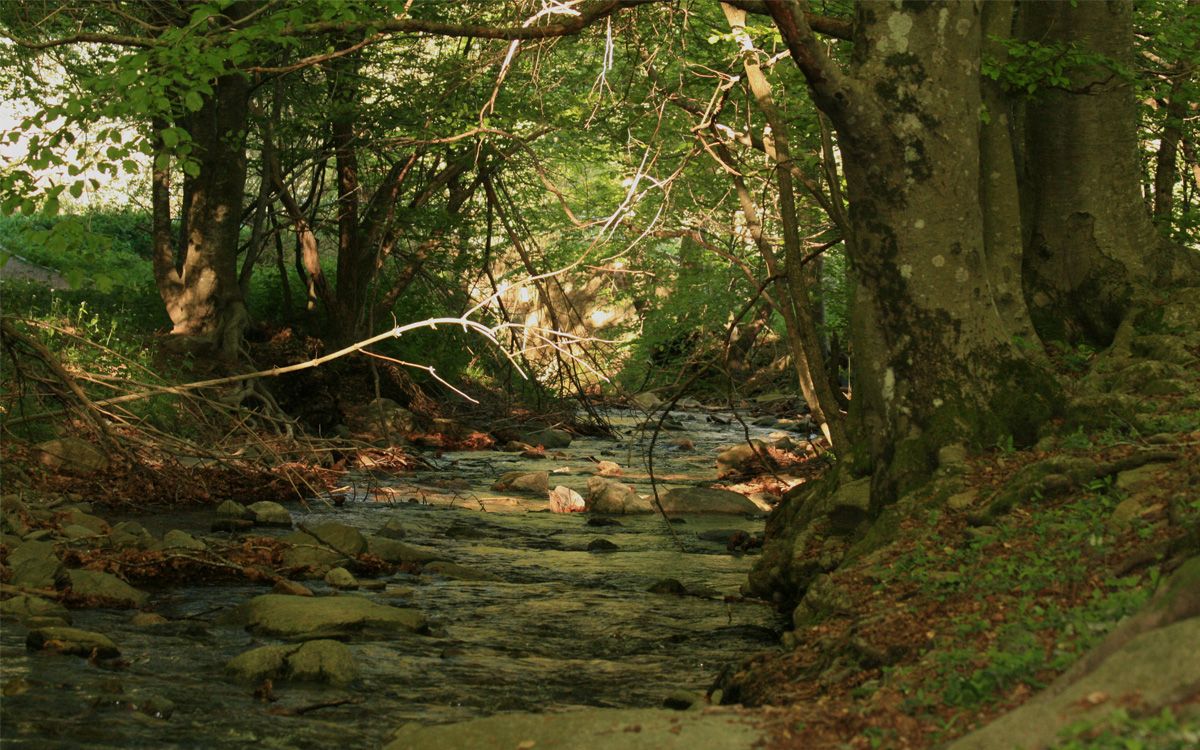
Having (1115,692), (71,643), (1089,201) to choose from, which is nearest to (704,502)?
(1089,201)

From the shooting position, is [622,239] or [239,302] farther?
[622,239]

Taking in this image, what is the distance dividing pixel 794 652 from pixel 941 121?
3.09m

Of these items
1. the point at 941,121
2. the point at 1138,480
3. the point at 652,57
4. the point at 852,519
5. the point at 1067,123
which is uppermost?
the point at 652,57

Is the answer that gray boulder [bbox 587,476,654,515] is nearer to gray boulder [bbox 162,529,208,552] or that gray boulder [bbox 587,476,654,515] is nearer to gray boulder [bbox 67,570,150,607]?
gray boulder [bbox 162,529,208,552]

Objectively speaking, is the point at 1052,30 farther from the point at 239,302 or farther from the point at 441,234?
the point at 239,302

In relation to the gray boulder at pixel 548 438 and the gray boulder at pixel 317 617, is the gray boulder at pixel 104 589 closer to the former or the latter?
the gray boulder at pixel 317 617

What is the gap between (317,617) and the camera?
270 inches

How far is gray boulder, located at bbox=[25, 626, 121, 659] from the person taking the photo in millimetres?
5848

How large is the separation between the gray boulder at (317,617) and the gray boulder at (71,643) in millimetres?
968

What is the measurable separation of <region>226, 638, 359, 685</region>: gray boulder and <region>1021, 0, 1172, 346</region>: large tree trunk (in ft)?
17.9

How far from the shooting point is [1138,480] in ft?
17.6

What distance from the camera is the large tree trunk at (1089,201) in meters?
8.19

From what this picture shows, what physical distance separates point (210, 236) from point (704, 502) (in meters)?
7.51

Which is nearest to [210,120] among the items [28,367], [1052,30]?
[28,367]
